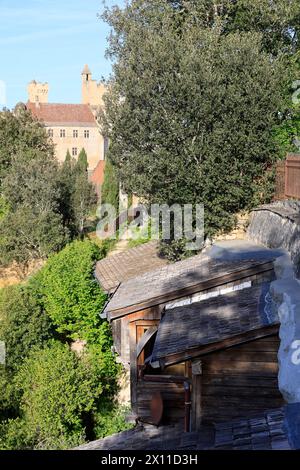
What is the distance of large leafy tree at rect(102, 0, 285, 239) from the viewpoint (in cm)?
1495

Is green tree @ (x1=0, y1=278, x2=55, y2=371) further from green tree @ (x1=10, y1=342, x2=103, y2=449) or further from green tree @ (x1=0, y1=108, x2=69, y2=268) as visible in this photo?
green tree @ (x1=0, y1=108, x2=69, y2=268)

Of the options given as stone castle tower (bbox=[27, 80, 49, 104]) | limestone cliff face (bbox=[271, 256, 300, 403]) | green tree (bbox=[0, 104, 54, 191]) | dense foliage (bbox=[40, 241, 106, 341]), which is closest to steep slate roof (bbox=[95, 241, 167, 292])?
dense foliage (bbox=[40, 241, 106, 341])

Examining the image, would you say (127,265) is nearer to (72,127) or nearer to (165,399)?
(165,399)

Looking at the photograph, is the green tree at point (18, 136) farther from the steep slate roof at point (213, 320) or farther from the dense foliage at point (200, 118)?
the steep slate roof at point (213, 320)

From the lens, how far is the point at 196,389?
7574mm

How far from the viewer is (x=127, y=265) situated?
1623 cm

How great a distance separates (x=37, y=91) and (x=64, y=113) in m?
12.1

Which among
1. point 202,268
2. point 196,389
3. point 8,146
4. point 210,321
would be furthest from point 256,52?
point 8,146

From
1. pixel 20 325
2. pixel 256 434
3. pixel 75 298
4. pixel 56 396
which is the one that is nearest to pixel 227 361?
pixel 256 434

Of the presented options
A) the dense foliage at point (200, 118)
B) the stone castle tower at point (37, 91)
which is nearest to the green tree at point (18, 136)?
the dense foliage at point (200, 118)

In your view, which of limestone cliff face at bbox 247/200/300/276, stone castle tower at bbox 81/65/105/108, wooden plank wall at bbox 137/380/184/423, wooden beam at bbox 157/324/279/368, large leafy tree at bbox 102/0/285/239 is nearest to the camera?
wooden beam at bbox 157/324/279/368

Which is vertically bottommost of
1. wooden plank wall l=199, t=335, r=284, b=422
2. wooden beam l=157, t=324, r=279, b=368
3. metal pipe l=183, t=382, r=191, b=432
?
metal pipe l=183, t=382, r=191, b=432

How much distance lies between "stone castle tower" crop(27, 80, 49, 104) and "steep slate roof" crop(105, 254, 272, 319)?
72.3 m

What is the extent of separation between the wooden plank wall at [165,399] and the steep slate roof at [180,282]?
1505 millimetres
